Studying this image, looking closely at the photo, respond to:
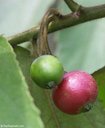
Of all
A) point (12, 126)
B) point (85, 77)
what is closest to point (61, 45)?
point (85, 77)

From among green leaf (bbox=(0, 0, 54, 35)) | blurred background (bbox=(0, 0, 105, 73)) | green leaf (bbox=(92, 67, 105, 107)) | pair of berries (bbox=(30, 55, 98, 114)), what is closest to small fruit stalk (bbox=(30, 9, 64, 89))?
pair of berries (bbox=(30, 55, 98, 114))

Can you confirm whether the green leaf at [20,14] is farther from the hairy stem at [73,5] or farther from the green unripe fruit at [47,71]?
the green unripe fruit at [47,71]

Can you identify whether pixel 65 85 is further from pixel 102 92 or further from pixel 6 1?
pixel 6 1

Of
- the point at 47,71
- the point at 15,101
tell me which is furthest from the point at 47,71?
the point at 15,101

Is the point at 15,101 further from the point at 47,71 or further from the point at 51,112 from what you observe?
the point at 51,112

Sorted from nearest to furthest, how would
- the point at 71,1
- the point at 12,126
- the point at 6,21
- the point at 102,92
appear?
the point at 12,126, the point at 71,1, the point at 102,92, the point at 6,21

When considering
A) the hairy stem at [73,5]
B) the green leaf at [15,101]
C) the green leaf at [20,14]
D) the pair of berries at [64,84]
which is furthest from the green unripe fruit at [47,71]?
the green leaf at [20,14]

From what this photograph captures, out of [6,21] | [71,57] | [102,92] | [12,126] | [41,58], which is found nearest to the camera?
[12,126]
